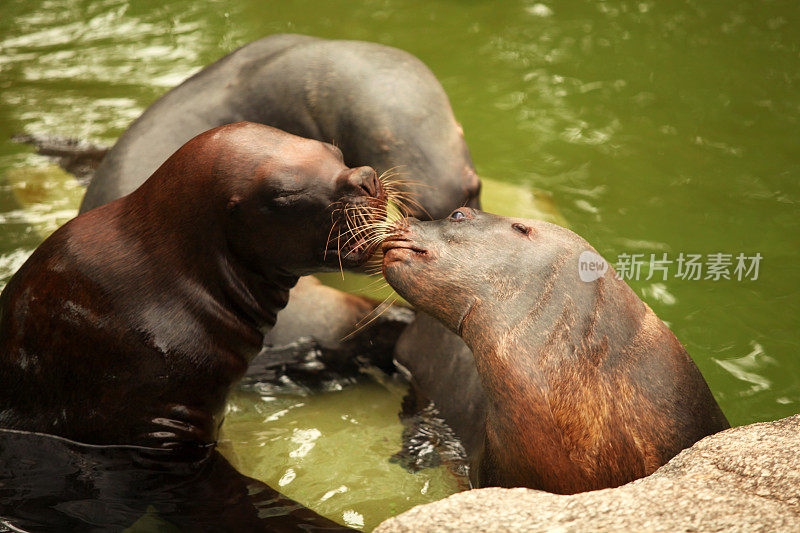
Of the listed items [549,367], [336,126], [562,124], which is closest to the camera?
[549,367]

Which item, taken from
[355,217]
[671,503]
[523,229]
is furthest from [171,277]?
[671,503]

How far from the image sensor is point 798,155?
722 cm

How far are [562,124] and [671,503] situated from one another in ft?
17.5

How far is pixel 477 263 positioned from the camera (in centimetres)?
384

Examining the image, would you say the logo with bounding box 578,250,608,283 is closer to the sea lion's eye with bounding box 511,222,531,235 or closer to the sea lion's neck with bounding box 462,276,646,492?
the sea lion's neck with bounding box 462,276,646,492

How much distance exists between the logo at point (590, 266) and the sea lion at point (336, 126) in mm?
1372

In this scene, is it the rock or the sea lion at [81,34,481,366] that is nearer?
the rock

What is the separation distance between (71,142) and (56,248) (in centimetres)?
404

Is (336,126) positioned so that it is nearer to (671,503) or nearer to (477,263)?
(477,263)

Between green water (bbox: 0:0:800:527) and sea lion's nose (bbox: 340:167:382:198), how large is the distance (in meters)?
1.34

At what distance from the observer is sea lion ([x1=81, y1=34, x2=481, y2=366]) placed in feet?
17.2

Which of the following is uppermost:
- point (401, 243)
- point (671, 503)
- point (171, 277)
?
point (401, 243)

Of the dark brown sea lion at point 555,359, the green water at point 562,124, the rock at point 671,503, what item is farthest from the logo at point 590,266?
the green water at point 562,124

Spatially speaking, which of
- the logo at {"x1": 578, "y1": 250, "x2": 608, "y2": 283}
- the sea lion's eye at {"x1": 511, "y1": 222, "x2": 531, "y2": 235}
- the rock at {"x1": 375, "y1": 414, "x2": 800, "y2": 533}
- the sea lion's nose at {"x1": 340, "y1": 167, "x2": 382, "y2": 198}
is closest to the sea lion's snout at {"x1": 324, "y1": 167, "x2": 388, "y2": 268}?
the sea lion's nose at {"x1": 340, "y1": 167, "x2": 382, "y2": 198}
